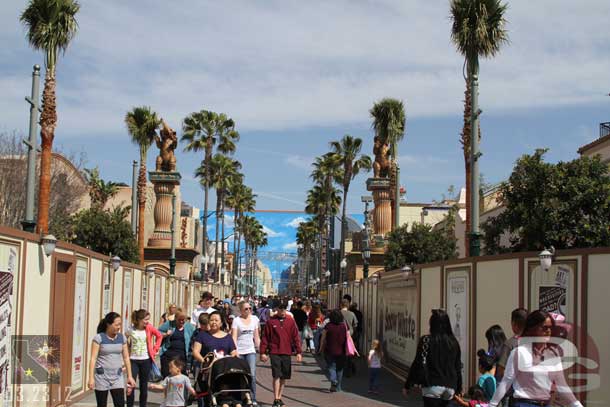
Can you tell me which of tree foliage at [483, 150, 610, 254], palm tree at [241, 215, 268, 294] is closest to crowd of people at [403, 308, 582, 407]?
tree foliage at [483, 150, 610, 254]

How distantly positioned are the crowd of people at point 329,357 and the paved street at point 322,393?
394 millimetres

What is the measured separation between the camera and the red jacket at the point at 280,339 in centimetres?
1436

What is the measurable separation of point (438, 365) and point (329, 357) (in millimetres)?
8692

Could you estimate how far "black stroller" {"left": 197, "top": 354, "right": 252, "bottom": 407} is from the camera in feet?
32.3

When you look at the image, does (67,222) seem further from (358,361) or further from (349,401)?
(349,401)

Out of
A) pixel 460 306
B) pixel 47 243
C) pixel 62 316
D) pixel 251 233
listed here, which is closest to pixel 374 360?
pixel 460 306

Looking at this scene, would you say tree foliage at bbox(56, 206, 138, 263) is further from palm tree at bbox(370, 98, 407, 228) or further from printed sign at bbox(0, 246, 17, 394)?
printed sign at bbox(0, 246, 17, 394)

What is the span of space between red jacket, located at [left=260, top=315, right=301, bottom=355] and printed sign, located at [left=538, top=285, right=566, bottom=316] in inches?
183

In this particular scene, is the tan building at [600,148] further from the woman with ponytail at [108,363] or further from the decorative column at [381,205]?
the woman with ponytail at [108,363]

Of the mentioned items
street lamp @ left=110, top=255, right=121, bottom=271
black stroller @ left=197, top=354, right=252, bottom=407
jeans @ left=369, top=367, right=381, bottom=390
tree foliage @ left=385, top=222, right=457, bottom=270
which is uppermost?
tree foliage @ left=385, top=222, right=457, bottom=270

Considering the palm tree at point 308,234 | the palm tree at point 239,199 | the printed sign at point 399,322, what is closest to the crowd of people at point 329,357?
the printed sign at point 399,322

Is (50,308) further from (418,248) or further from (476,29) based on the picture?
(418,248)

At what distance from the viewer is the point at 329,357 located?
17.3m

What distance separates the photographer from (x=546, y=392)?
21.4 ft
